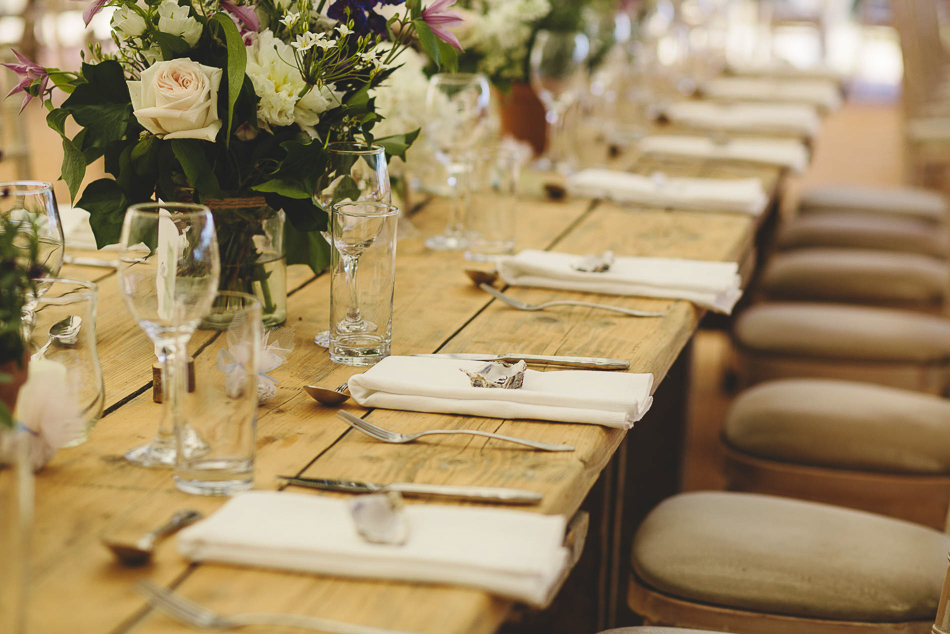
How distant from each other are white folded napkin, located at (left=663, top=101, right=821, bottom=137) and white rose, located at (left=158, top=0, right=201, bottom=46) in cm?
209

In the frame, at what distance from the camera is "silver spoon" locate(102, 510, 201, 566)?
0.77 meters

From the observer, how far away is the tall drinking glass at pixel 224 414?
0.87m

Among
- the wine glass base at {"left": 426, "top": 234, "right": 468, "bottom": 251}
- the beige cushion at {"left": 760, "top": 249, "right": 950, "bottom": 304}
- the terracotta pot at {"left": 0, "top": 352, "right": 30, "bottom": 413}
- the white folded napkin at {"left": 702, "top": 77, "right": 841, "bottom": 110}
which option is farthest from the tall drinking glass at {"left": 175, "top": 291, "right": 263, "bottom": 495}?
the white folded napkin at {"left": 702, "top": 77, "right": 841, "bottom": 110}

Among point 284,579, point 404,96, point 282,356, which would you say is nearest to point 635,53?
point 404,96

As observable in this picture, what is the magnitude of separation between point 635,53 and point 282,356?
2305 millimetres

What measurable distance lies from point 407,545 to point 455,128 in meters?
1.17

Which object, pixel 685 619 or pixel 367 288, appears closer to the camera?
pixel 367 288

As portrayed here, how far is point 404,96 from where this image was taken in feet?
5.98

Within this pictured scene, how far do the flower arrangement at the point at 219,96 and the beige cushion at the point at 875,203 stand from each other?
2.34 metres

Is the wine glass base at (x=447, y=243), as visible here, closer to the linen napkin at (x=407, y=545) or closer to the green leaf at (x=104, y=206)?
the green leaf at (x=104, y=206)

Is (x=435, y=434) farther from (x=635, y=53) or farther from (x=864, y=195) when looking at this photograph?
(x=864, y=195)

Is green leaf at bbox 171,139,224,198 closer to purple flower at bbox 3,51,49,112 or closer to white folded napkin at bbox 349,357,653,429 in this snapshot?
purple flower at bbox 3,51,49,112

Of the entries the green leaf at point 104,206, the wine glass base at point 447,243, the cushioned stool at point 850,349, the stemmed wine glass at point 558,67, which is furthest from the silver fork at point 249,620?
the stemmed wine glass at point 558,67

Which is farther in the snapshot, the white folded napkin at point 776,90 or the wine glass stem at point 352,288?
the white folded napkin at point 776,90
